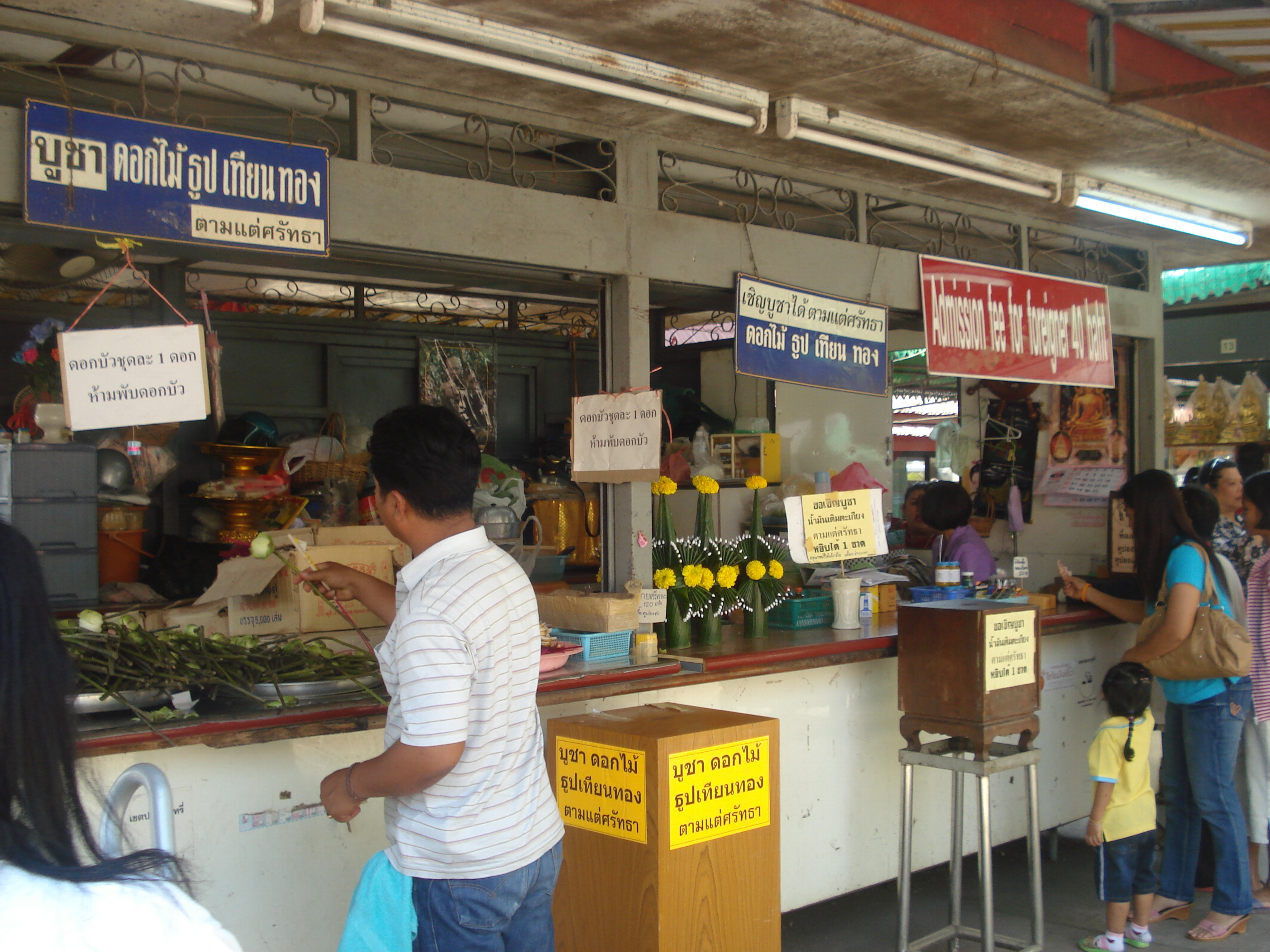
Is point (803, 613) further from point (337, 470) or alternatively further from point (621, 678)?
point (337, 470)

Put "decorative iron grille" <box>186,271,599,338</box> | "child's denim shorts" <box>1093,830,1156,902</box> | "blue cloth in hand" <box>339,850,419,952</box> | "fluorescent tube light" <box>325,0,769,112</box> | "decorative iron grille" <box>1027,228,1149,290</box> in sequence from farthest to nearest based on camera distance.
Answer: "decorative iron grille" <box>186,271,599,338</box> → "decorative iron grille" <box>1027,228,1149,290</box> → "child's denim shorts" <box>1093,830,1156,902</box> → "fluorescent tube light" <box>325,0,769,112</box> → "blue cloth in hand" <box>339,850,419,952</box>

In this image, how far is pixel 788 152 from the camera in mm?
4352

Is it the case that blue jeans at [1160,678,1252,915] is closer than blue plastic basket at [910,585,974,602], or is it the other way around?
blue jeans at [1160,678,1252,915]

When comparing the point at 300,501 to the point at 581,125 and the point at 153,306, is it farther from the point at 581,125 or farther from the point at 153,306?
the point at 581,125

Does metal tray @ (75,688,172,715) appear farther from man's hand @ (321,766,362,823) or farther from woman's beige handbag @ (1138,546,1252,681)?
woman's beige handbag @ (1138,546,1252,681)

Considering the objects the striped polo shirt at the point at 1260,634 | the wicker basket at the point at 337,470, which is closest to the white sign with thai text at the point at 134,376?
the wicker basket at the point at 337,470

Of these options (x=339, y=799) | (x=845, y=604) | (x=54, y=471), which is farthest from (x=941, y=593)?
(x=54, y=471)

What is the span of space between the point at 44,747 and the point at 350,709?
6.14 feet

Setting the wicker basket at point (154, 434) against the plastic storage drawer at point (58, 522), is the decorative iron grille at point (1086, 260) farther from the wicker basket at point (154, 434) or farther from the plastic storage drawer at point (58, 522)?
the plastic storage drawer at point (58, 522)

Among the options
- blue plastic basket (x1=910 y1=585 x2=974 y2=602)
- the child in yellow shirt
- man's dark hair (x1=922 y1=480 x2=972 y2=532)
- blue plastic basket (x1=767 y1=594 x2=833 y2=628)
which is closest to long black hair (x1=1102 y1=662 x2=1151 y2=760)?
the child in yellow shirt

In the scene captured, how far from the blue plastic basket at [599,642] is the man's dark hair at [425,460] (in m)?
1.55

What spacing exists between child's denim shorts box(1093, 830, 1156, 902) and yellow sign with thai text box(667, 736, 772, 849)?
6.28ft

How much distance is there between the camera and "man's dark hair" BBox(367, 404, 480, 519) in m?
2.04

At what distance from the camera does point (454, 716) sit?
1905 millimetres
